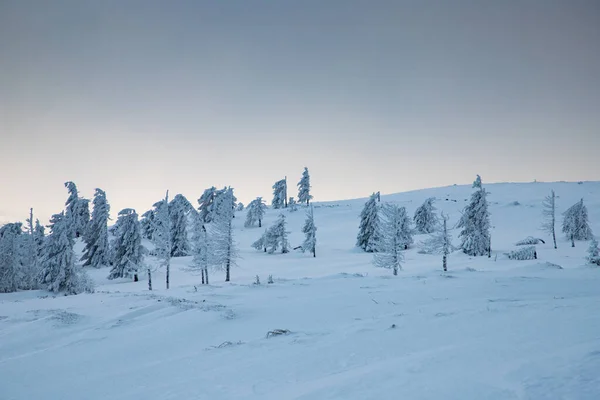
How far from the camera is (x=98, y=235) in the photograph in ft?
151

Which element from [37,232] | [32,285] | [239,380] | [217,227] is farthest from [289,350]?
[37,232]

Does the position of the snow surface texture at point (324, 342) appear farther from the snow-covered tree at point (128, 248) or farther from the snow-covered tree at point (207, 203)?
the snow-covered tree at point (207, 203)

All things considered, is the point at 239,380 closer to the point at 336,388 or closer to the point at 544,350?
the point at 336,388

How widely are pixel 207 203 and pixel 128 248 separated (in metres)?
38.7

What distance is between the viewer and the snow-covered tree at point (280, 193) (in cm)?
9650

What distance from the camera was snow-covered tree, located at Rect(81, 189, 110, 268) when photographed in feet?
151

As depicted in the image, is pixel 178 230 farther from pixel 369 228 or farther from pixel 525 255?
pixel 525 255

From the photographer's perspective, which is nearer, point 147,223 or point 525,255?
point 525,255

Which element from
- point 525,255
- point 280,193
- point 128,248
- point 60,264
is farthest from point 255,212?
point 525,255

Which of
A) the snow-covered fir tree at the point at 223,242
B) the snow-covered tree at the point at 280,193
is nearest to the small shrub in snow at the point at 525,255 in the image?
the snow-covered fir tree at the point at 223,242

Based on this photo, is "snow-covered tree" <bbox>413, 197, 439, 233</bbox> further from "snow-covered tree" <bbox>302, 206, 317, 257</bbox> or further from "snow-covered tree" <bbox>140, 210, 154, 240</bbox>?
"snow-covered tree" <bbox>140, 210, 154, 240</bbox>

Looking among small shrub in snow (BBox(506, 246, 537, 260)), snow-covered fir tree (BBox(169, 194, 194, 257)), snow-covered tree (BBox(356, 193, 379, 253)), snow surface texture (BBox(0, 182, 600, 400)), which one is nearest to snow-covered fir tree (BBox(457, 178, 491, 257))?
small shrub in snow (BBox(506, 246, 537, 260))

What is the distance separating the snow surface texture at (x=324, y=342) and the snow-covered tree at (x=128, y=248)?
19.6m

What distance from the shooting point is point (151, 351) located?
10992 millimetres
